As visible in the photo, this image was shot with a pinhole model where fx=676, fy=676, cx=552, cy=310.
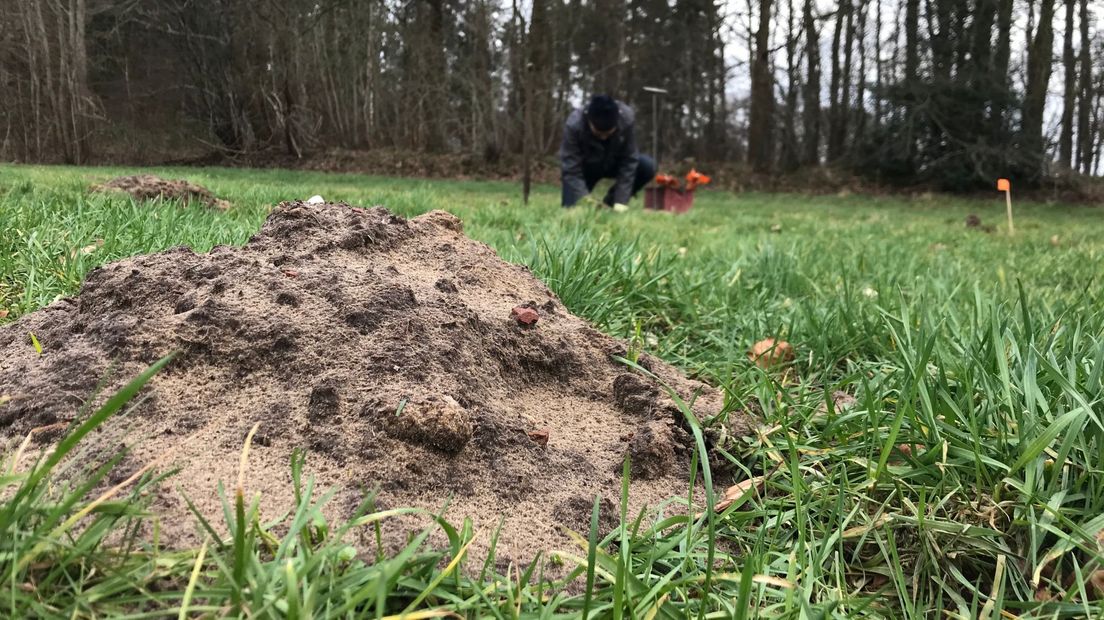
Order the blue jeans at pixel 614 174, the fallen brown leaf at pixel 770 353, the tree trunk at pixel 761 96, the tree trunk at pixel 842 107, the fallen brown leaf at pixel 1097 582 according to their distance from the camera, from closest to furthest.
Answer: the fallen brown leaf at pixel 1097 582 → the fallen brown leaf at pixel 770 353 → the blue jeans at pixel 614 174 → the tree trunk at pixel 761 96 → the tree trunk at pixel 842 107

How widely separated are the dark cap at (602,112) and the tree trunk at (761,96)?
518 inches

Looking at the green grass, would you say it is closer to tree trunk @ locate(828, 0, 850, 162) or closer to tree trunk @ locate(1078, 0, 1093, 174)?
tree trunk @ locate(828, 0, 850, 162)

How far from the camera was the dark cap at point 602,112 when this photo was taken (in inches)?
327

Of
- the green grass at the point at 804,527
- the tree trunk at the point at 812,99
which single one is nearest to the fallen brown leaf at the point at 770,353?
the green grass at the point at 804,527

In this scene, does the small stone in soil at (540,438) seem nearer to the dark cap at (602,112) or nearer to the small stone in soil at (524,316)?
the small stone in soil at (524,316)

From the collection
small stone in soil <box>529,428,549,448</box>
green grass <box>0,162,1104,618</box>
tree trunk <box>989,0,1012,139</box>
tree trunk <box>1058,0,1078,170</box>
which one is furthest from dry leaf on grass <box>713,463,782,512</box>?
tree trunk <box>1058,0,1078,170</box>

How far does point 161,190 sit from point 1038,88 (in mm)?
20476

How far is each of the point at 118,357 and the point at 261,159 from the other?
18.1 m

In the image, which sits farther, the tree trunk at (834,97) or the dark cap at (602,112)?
the tree trunk at (834,97)

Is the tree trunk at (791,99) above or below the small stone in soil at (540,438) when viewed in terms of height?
above

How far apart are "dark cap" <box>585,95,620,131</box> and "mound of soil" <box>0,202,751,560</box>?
6872mm

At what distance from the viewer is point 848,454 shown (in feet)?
4.84

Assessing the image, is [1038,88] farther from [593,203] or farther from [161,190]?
[161,190]

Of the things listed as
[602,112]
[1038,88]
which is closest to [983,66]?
[1038,88]
